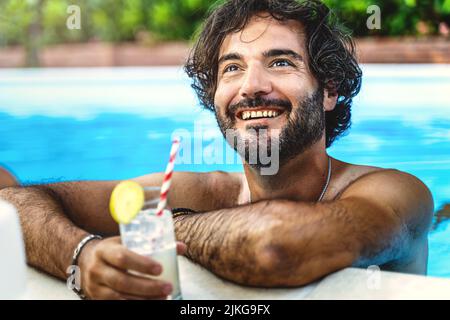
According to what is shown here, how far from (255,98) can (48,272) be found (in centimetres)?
95

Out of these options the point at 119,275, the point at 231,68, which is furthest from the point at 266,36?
the point at 119,275

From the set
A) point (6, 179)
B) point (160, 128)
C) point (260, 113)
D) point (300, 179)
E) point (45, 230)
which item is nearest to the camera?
point (45, 230)

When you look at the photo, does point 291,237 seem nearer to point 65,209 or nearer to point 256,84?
point 256,84

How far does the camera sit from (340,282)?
5.67ft

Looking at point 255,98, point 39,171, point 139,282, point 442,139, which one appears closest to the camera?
point 139,282

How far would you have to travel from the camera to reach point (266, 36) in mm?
2352

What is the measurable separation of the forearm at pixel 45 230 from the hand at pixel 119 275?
0.72ft

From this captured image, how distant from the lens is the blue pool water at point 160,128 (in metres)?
3.85

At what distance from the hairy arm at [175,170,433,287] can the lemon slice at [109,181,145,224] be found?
1.22 feet

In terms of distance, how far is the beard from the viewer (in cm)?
230

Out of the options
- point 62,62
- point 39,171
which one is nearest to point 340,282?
point 39,171

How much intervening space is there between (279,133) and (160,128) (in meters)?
2.63

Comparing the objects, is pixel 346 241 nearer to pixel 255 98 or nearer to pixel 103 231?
pixel 255 98

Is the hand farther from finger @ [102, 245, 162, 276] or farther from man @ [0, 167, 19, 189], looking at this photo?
man @ [0, 167, 19, 189]
